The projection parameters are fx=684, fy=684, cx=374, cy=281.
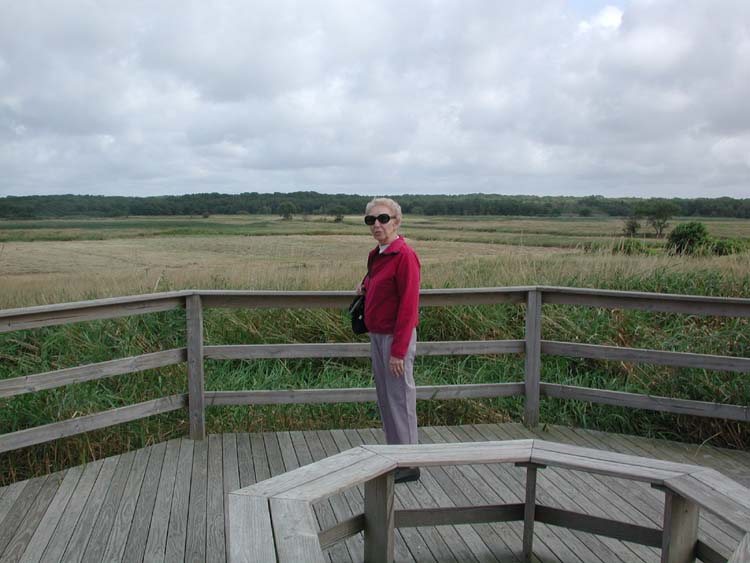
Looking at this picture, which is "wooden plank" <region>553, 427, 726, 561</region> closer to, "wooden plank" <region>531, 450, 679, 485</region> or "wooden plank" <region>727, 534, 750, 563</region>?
"wooden plank" <region>531, 450, 679, 485</region>

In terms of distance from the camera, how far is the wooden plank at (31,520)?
307 centimetres

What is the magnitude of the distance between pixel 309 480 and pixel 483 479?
5.62ft

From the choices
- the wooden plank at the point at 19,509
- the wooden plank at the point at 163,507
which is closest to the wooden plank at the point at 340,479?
the wooden plank at the point at 163,507

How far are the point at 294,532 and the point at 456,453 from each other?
0.87 metres

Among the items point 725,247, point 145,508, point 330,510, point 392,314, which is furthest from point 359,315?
point 725,247

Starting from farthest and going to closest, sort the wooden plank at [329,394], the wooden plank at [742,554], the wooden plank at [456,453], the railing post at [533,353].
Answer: the railing post at [533,353] < the wooden plank at [329,394] < the wooden plank at [456,453] < the wooden plank at [742,554]

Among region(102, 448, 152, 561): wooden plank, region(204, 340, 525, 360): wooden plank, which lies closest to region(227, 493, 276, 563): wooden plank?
region(102, 448, 152, 561): wooden plank

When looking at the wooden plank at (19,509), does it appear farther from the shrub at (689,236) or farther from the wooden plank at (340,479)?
the shrub at (689,236)

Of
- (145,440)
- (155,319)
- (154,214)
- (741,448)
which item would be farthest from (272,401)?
(154,214)

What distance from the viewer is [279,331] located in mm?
6941

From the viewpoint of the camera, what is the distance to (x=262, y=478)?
12.9 ft

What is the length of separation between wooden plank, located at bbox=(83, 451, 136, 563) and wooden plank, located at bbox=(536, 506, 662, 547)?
6.51 ft

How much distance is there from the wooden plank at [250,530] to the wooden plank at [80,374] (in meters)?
2.03

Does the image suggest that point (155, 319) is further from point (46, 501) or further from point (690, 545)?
point (690, 545)
